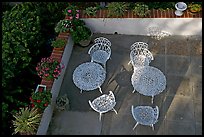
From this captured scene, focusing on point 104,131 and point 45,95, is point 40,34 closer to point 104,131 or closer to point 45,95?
point 45,95

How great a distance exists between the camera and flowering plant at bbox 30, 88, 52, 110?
25.3 ft

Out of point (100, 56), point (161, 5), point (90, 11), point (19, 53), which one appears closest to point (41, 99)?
point (19, 53)

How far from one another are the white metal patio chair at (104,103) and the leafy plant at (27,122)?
4.33ft

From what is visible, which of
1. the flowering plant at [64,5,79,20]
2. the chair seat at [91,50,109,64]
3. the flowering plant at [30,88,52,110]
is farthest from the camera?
the flowering plant at [64,5,79,20]

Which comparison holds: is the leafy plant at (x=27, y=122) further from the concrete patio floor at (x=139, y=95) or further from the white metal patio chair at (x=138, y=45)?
the white metal patio chair at (x=138, y=45)

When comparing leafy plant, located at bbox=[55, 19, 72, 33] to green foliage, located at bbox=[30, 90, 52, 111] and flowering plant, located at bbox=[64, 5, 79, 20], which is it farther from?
green foliage, located at bbox=[30, 90, 52, 111]

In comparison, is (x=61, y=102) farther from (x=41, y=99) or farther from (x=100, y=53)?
(x=100, y=53)

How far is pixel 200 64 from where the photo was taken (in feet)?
30.9

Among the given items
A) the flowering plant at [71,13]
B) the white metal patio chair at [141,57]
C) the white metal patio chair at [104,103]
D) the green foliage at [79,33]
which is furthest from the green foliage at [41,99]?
the flowering plant at [71,13]

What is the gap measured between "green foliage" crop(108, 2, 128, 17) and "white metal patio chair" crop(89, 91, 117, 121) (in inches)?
101

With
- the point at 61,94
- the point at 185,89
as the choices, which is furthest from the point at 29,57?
the point at 185,89

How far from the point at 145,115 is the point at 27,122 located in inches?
101

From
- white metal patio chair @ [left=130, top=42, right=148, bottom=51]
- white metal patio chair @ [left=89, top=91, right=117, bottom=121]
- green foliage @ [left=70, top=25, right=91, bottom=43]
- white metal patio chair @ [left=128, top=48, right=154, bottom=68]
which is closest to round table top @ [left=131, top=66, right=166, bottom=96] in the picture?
white metal patio chair @ [left=128, top=48, right=154, bottom=68]

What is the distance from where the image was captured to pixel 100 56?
9109 mm
